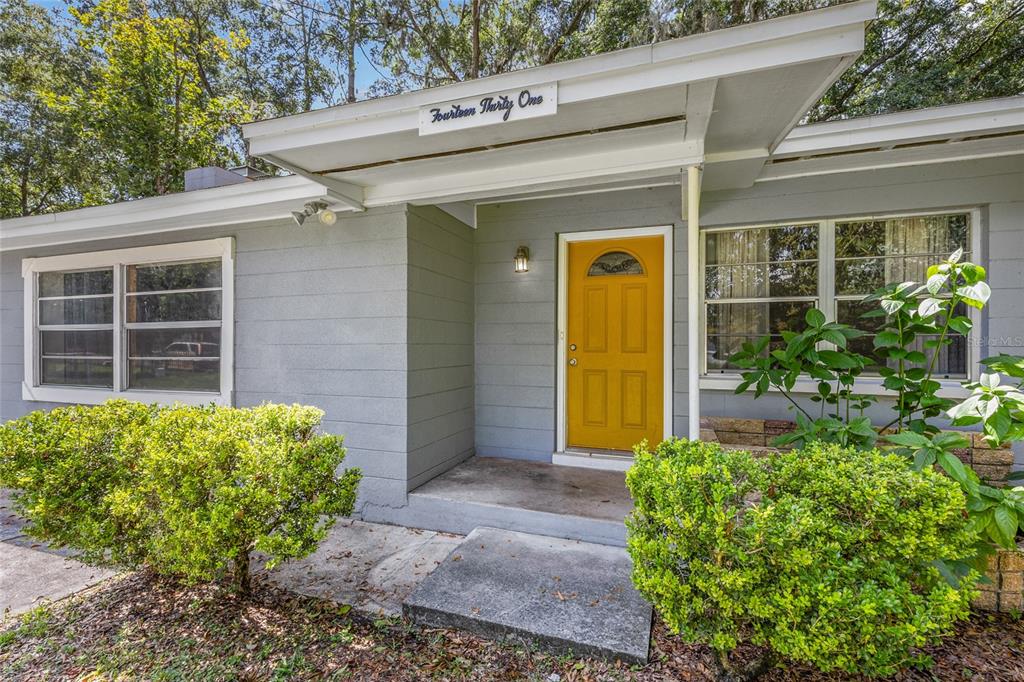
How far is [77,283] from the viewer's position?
5.03 metres

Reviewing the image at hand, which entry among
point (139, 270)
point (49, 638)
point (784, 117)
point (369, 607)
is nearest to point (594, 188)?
point (784, 117)

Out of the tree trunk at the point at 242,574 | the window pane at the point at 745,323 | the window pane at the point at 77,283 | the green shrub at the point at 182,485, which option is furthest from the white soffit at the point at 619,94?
the window pane at the point at 77,283

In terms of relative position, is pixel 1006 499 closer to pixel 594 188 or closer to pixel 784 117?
pixel 784 117

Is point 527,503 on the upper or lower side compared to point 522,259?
Result: lower

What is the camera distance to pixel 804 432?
247 centimetres

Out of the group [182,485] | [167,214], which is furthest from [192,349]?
[182,485]

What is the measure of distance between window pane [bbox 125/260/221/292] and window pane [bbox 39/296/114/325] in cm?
41

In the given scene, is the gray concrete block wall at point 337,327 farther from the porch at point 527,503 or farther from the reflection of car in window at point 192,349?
the reflection of car in window at point 192,349

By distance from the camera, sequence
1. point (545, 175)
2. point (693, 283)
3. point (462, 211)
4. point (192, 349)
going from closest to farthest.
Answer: point (693, 283) → point (545, 175) → point (462, 211) → point (192, 349)

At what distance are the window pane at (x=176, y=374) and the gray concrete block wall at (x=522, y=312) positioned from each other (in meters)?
2.46

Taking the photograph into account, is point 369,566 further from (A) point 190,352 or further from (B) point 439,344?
(A) point 190,352

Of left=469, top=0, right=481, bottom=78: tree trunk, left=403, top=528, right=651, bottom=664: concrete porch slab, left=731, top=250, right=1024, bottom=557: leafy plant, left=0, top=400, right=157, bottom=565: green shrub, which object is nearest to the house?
left=403, top=528, right=651, bottom=664: concrete porch slab

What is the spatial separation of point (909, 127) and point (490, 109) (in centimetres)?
244

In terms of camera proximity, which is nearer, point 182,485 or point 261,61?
point 182,485
